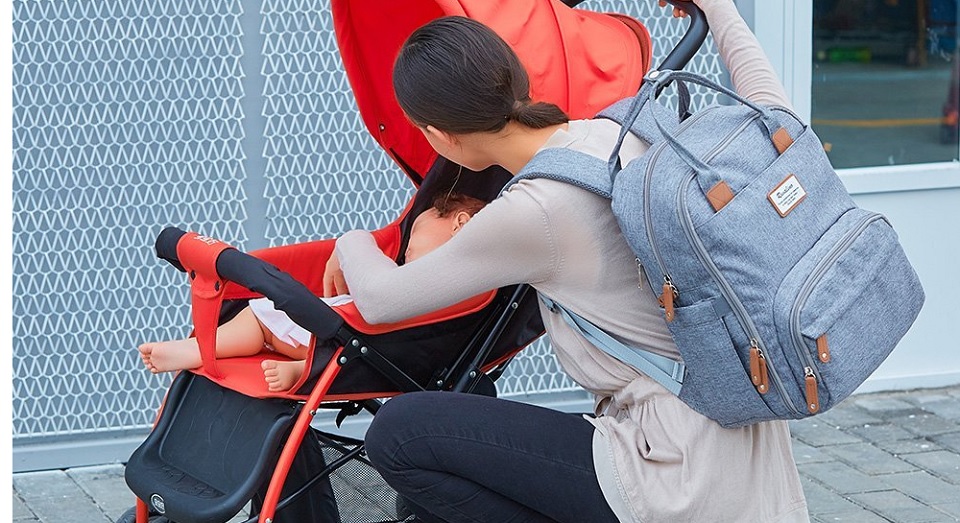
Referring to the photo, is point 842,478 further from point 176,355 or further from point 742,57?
point 176,355

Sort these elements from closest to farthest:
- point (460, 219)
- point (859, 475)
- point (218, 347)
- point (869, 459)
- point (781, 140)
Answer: point (781, 140), point (218, 347), point (460, 219), point (859, 475), point (869, 459)

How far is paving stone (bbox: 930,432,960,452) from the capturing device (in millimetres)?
4168

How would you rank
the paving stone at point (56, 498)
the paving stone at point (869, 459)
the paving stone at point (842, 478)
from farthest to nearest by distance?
the paving stone at point (869, 459), the paving stone at point (842, 478), the paving stone at point (56, 498)

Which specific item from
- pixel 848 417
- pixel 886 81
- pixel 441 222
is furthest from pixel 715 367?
pixel 886 81

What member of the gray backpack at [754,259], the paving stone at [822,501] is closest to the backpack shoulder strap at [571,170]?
the gray backpack at [754,259]

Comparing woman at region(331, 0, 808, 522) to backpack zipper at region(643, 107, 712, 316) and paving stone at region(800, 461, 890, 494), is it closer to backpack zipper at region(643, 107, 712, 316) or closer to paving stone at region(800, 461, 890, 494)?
backpack zipper at region(643, 107, 712, 316)

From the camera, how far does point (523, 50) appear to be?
2670mm

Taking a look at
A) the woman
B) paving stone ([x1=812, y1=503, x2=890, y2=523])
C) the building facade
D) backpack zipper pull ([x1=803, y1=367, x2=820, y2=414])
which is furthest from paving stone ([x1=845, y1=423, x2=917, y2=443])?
backpack zipper pull ([x1=803, y1=367, x2=820, y2=414])

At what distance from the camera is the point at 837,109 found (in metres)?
4.75

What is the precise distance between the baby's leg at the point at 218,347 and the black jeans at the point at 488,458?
517mm

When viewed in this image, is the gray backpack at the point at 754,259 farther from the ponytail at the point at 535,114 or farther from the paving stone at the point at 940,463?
the paving stone at the point at 940,463

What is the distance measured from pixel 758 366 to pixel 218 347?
4.20ft

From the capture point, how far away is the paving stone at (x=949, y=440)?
13.7ft

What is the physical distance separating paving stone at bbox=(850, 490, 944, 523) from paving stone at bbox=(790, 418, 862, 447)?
1.51 ft
